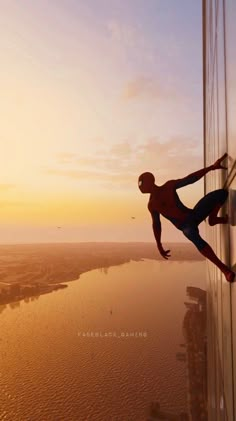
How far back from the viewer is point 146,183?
3545mm

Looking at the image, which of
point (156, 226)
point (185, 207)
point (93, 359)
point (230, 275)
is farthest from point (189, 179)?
point (93, 359)

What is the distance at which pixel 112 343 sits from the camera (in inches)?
2153

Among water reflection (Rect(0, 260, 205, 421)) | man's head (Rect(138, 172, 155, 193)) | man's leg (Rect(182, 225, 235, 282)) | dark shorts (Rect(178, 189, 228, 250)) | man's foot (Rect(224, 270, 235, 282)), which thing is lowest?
water reflection (Rect(0, 260, 205, 421))

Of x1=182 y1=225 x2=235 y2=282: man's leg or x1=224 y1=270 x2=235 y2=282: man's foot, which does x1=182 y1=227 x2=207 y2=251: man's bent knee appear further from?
x1=224 y1=270 x2=235 y2=282: man's foot

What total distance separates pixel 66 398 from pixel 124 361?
11151mm

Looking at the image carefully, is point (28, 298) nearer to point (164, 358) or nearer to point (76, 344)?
point (76, 344)

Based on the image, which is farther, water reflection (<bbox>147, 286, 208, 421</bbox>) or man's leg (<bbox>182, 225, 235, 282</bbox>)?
water reflection (<bbox>147, 286, 208, 421</bbox>)

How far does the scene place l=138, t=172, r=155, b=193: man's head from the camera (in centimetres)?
354

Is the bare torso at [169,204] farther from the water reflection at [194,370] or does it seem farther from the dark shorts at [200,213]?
the water reflection at [194,370]

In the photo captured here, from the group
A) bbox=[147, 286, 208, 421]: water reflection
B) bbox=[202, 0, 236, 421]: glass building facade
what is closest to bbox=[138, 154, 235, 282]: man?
bbox=[202, 0, 236, 421]: glass building facade

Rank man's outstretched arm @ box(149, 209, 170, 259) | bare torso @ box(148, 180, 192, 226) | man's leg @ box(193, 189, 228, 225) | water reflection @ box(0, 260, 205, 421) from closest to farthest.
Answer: man's leg @ box(193, 189, 228, 225), bare torso @ box(148, 180, 192, 226), man's outstretched arm @ box(149, 209, 170, 259), water reflection @ box(0, 260, 205, 421)

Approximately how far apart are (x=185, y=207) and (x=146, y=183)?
43 centimetres

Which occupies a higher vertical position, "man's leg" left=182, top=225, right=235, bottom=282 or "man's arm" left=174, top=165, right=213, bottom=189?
"man's arm" left=174, top=165, right=213, bottom=189

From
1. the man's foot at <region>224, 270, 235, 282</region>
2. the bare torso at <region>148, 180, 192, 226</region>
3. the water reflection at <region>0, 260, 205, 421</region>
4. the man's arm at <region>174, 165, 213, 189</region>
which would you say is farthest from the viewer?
the water reflection at <region>0, 260, 205, 421</region>
